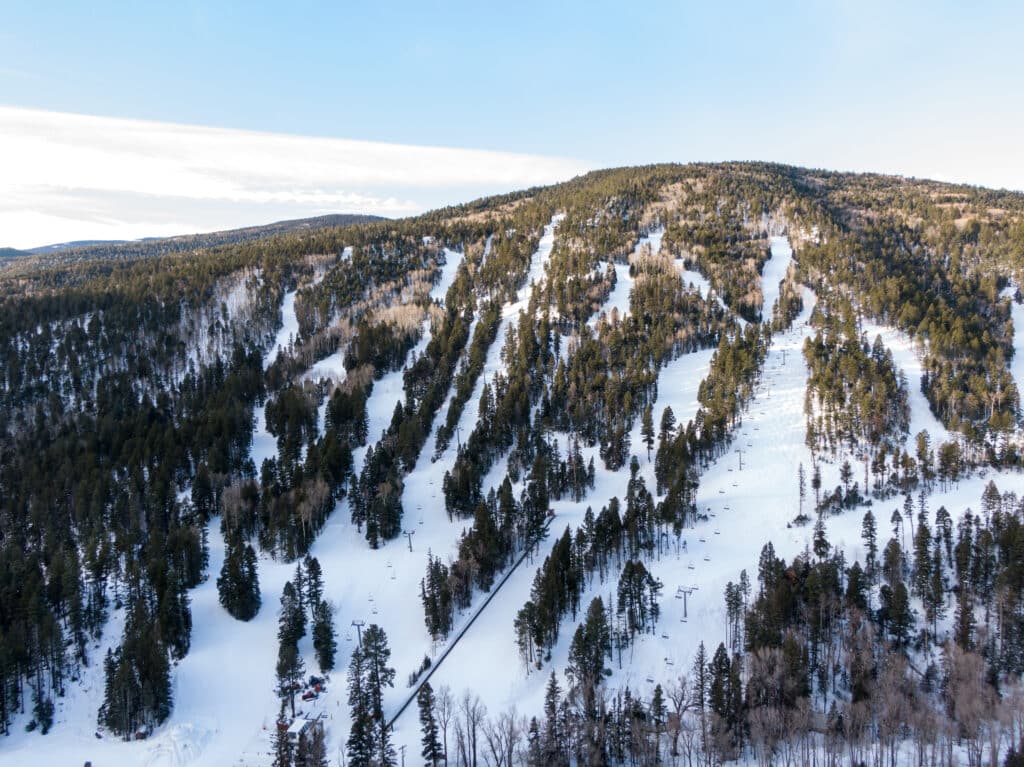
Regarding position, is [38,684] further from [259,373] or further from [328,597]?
[259,373]

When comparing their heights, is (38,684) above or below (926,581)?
below

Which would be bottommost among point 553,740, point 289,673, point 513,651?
point 513,651

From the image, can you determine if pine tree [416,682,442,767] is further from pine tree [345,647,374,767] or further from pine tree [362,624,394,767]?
pine tree [345,647,374,767]

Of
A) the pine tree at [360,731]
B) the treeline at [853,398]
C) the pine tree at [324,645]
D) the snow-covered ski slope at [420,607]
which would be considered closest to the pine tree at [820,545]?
the snow-covered ski slope at [420,607]

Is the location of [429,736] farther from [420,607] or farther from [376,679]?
[420,607]

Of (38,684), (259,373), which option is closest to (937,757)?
(38,684)

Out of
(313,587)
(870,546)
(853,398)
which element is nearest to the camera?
(870,546)

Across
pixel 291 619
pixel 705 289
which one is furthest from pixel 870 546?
pixel 705 289

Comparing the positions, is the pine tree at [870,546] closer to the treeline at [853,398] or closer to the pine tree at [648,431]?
the treeline at [853,398]
